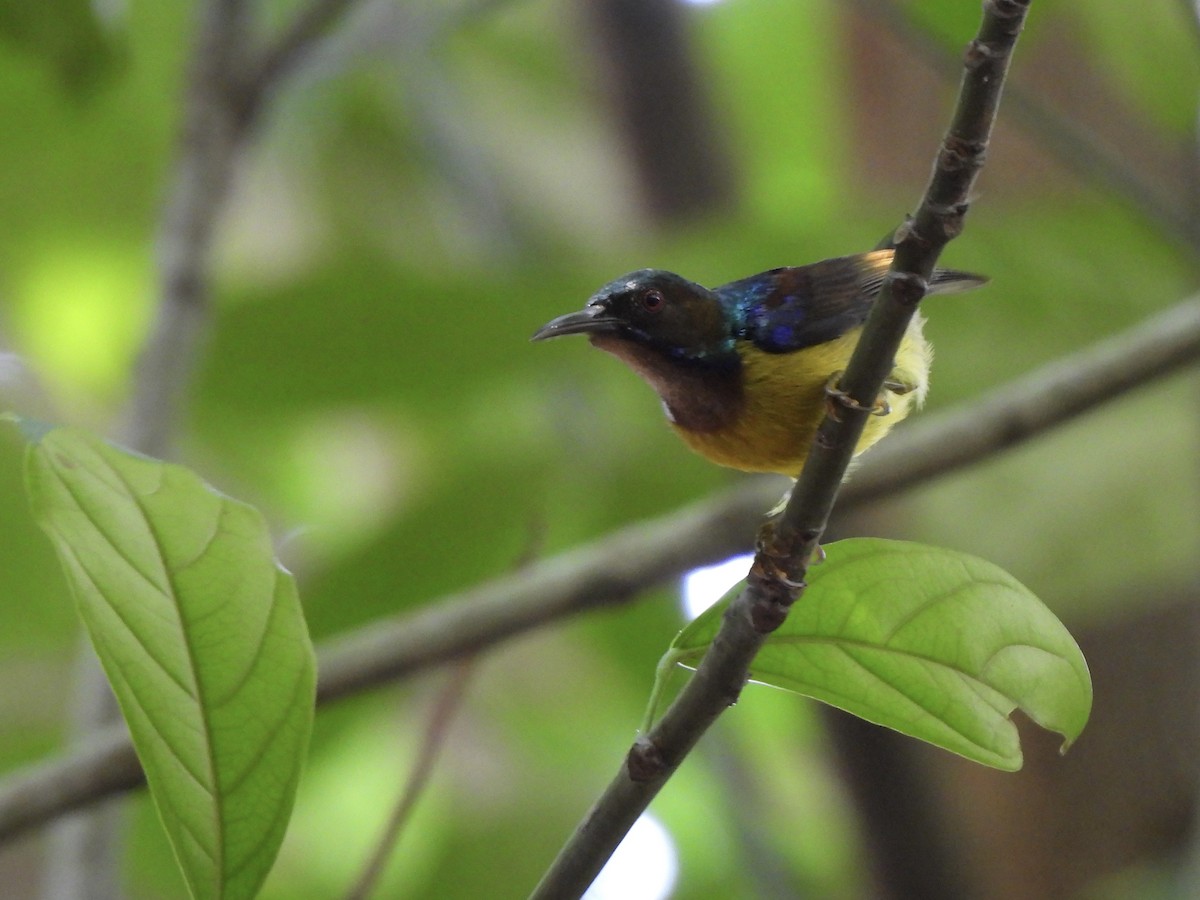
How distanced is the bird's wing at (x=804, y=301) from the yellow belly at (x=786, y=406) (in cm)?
2

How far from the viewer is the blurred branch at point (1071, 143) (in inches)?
107

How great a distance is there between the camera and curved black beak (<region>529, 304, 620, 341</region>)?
1646mm

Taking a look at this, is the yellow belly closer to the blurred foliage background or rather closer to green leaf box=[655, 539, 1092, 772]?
the blurred foliage background

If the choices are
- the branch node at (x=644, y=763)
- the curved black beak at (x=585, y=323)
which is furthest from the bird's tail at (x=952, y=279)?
the branch node at (x=644, y=763)

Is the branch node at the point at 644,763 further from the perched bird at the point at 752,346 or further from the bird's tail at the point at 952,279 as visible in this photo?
the bird's tail at the point at 952,279

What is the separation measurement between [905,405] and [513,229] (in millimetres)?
2302

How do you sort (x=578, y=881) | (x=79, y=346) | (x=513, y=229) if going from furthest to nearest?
(x=513, y=229) < (x=79, y=346) < (x=578, y=881)

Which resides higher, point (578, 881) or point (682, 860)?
point (578, 881)

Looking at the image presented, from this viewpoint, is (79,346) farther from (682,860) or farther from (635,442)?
(682,860)

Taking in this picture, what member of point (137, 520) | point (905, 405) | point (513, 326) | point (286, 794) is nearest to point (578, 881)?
point (286, 794)

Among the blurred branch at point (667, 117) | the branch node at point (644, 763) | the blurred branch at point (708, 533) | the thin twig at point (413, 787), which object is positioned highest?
the blurred branch at point (667, 117)

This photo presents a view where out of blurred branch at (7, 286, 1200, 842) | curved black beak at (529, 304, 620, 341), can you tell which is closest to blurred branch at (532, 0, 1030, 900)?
curved black beak at (529, 304, 620, 341)

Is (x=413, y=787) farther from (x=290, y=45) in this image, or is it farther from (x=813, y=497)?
(x=290, y=45)

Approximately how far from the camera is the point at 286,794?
1.22 m
